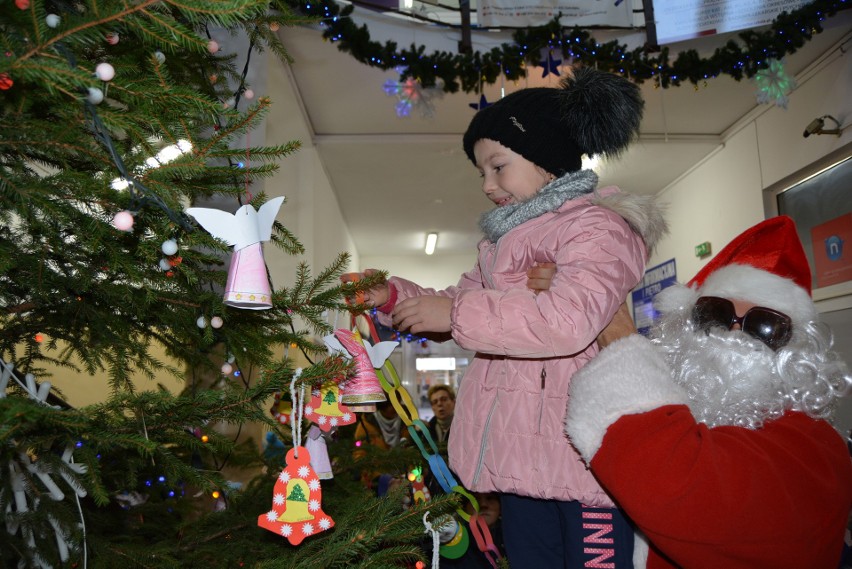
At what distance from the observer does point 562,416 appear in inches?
52.1

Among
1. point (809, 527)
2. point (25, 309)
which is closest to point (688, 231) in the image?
point (809, 527)

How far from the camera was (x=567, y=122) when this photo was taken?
1.58m

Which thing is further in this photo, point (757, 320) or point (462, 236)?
point (462, 236)

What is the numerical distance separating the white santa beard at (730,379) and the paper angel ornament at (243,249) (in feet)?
2.89

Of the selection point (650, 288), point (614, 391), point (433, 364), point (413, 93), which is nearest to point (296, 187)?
point (413, 93)

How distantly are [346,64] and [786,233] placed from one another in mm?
3708

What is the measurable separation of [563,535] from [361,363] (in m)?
0.58

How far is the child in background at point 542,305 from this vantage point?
122 centimetres

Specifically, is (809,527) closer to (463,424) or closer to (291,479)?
(463,424)

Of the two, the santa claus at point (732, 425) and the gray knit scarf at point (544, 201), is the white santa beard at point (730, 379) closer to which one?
the santa claus at point (732, 425)

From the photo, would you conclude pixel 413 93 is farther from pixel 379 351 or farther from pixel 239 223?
pixel 239 223

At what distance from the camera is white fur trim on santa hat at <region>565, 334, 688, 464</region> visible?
116 centimetres

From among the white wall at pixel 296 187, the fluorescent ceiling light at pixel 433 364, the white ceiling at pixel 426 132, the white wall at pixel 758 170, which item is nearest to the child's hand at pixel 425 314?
the white wall at pixel 296 187

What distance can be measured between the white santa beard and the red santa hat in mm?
97
